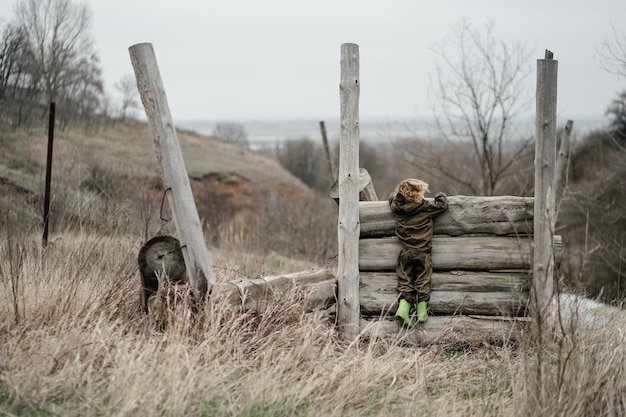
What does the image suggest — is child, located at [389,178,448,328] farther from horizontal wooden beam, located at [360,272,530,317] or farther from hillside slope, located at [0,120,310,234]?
hillside slope, located at [0,120,310,234]

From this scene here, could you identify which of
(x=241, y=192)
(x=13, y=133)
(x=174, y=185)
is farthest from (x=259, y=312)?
(x=241, y=192)

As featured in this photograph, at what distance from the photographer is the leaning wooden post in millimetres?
5465

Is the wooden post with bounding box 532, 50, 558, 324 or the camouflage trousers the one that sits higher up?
the wooden post with bounding box 532, 50, 558, 324

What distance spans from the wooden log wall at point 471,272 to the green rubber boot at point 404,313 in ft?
0.25

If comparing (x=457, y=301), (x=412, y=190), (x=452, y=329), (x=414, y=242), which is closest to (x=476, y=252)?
(x=457, y=301)

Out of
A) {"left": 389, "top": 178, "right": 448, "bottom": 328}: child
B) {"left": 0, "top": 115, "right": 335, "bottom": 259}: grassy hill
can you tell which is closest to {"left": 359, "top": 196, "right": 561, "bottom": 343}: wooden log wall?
{"left": 389, "top": 178, "right": 448, "bottom": 328}: child

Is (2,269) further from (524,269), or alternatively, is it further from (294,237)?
(294,237)

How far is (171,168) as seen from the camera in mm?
5457

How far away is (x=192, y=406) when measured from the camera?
13.5 ft

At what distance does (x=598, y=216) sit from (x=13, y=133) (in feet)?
47.8

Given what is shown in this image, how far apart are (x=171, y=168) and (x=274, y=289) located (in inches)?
53.4

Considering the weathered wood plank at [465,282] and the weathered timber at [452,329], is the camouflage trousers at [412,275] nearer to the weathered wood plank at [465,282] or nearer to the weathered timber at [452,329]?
the weathered wood plank at [465,282]

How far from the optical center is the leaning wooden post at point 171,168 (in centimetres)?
546

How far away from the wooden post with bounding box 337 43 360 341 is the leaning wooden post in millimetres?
1473
